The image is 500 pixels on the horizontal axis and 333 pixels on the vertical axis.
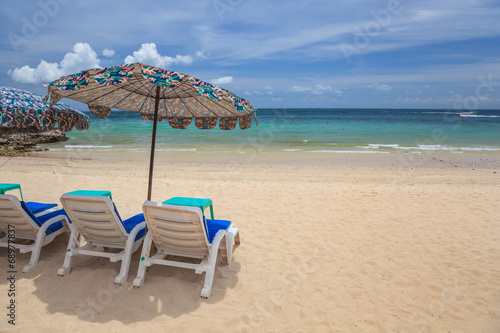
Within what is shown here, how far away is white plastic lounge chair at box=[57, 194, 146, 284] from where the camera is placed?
341 cm

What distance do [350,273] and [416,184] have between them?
6626 millimetres

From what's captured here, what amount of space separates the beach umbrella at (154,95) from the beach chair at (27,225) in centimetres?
132

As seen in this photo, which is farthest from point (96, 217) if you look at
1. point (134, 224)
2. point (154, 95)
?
point (154, 95)

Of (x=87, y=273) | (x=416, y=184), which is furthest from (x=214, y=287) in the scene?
(x=416, y=184)

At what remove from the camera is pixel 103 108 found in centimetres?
496

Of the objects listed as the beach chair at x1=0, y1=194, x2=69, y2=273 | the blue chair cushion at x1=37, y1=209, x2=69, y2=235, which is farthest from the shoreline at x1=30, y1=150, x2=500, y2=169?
the beach chair at x1=0, y1=194, x2=69, y2=273

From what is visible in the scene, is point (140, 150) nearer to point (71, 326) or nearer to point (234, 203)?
point (234, 203)

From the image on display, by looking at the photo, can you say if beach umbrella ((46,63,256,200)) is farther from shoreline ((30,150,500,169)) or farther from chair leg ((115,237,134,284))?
shoreline ((30,150,500,169))

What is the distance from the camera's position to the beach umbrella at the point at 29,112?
12.6ft

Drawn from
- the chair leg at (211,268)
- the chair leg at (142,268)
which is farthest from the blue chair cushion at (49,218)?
the chair leg at (211,268)

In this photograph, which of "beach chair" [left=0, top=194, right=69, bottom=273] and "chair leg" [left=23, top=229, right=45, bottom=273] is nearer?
"beach chair" [left=0, top=194, right=69, bottom=273]

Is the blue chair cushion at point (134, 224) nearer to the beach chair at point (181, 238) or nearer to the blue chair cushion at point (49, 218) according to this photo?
the beach chair at point (181, 238)

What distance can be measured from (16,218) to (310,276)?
3720 millimetres

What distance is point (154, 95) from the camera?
13.0ft
